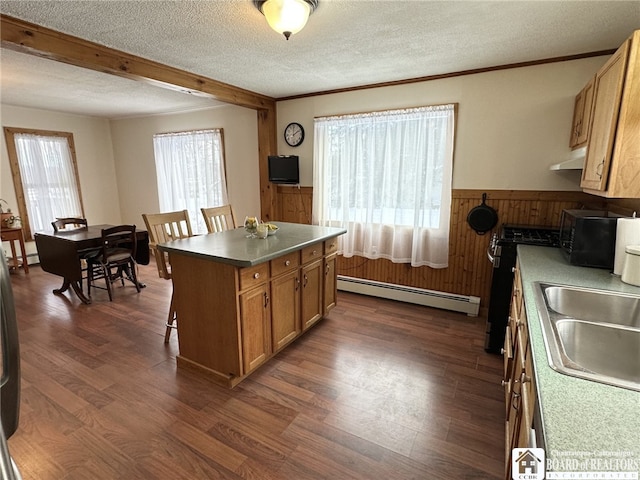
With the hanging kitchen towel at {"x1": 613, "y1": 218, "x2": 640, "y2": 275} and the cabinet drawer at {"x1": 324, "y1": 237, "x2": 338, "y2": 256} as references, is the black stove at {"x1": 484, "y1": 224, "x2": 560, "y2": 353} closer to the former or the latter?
the hanging kitchen towel at {"x1": 613, "y1": 218, "x2": 640, "y2": 275}

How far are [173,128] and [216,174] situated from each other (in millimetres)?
1161

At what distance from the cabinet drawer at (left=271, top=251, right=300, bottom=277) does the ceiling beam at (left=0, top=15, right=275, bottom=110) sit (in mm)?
1962

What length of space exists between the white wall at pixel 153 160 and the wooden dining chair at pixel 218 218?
3.58 feet

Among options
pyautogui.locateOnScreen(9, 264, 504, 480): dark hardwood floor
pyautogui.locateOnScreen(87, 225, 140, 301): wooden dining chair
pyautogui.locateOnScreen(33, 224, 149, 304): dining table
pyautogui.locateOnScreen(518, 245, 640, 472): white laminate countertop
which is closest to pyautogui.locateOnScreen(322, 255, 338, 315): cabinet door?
pyautogui.locateOnScreen(9, 264, 504, 480): dark hardwood floor

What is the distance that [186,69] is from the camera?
3.03m

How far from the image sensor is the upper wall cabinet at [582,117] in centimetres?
→ 226

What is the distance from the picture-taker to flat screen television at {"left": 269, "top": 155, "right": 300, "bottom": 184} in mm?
4156

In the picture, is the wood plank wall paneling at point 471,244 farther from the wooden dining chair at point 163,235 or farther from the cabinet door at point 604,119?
the wooden dining chair at point 163,235

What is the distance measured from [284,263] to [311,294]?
568 millimetres

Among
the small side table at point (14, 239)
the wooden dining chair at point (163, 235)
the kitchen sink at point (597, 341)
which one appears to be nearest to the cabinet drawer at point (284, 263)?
the wooden dining chair at point (163, 235)

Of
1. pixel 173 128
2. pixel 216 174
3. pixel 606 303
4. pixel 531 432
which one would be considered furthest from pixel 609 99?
pixel 173 128

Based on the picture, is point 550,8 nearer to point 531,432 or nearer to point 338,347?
point 531,432

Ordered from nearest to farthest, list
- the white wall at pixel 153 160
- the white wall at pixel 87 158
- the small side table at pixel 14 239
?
the small side table at pixel 14 239 < the white wall at pixel 153 160 < the white wall at pixel 87 158

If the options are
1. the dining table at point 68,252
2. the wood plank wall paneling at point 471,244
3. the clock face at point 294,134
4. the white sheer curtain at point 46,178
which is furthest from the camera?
the white sheer curtain at point 46,178
